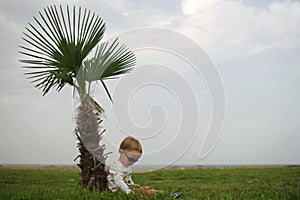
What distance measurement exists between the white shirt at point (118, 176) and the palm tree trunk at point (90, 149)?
0.92 feet

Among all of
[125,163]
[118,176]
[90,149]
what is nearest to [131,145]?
[125,163]

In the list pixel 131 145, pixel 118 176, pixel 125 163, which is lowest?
pixel 118 176

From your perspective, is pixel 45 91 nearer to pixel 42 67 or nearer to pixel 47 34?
pixel 42 67

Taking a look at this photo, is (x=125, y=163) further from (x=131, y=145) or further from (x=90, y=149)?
(x=90, y=149)

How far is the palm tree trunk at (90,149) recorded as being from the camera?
7082 mm

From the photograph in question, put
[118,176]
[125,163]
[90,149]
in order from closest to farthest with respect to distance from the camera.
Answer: [118,176] → [125,163] → [90,149]

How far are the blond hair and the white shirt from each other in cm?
27

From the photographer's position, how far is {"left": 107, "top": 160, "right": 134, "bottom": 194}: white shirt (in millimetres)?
6545

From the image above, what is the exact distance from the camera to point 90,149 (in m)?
7.11

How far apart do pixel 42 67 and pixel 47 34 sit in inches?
23.9

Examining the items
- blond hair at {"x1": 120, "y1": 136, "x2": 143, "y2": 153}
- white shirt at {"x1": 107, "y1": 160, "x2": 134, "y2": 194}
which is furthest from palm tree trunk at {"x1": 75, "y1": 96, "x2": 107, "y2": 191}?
blond hair at {"x1": 120, "y1": 136, "x2": 143, "y2": 153}

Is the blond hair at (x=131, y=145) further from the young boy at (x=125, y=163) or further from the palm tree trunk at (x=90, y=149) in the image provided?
the palm tree trunk at (x=90, y=149)

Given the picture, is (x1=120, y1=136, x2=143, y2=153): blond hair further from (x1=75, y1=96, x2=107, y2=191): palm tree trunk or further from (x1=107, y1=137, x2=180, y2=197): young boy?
(x1=75, y1=96, x2=107, y2=191): palm tree trunk

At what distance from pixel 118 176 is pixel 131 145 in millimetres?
512
